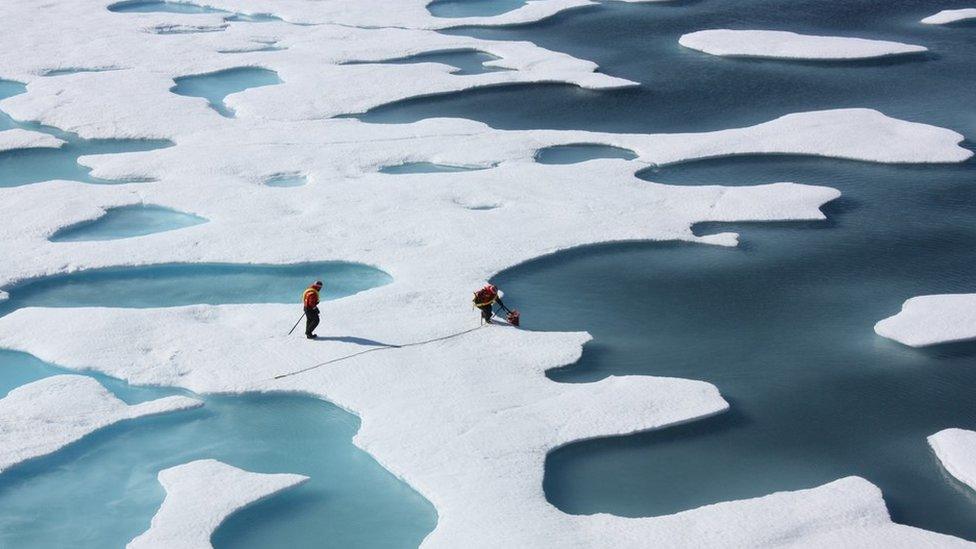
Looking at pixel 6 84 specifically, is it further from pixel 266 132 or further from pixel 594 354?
pixel 594 354

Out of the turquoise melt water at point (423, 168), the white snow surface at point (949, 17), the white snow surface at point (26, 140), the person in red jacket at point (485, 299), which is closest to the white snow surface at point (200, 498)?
the person in red jacket at point (485, 299)

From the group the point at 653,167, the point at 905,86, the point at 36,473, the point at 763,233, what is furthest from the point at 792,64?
the point at 36,473

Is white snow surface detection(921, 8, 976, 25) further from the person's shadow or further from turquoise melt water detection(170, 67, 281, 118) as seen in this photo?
the person's shadow

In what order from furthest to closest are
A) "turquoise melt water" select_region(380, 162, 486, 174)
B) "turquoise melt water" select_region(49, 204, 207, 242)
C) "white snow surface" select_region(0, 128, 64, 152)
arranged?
"white snow surface" select_region(0, 128, 64, 152)
"turquoise melt water" select_region(380, 162, 486, 174)
"turquoise melt water" select_region(49, 204, 207, 242)

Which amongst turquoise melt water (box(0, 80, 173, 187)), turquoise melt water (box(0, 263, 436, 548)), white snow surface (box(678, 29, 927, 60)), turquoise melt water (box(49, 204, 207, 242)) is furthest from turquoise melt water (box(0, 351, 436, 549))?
white snow surface (box(678, 29, 927, 60))

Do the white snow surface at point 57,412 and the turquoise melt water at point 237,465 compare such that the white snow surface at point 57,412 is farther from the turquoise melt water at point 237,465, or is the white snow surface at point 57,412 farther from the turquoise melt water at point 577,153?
the turquoise melt water at point 577,153
